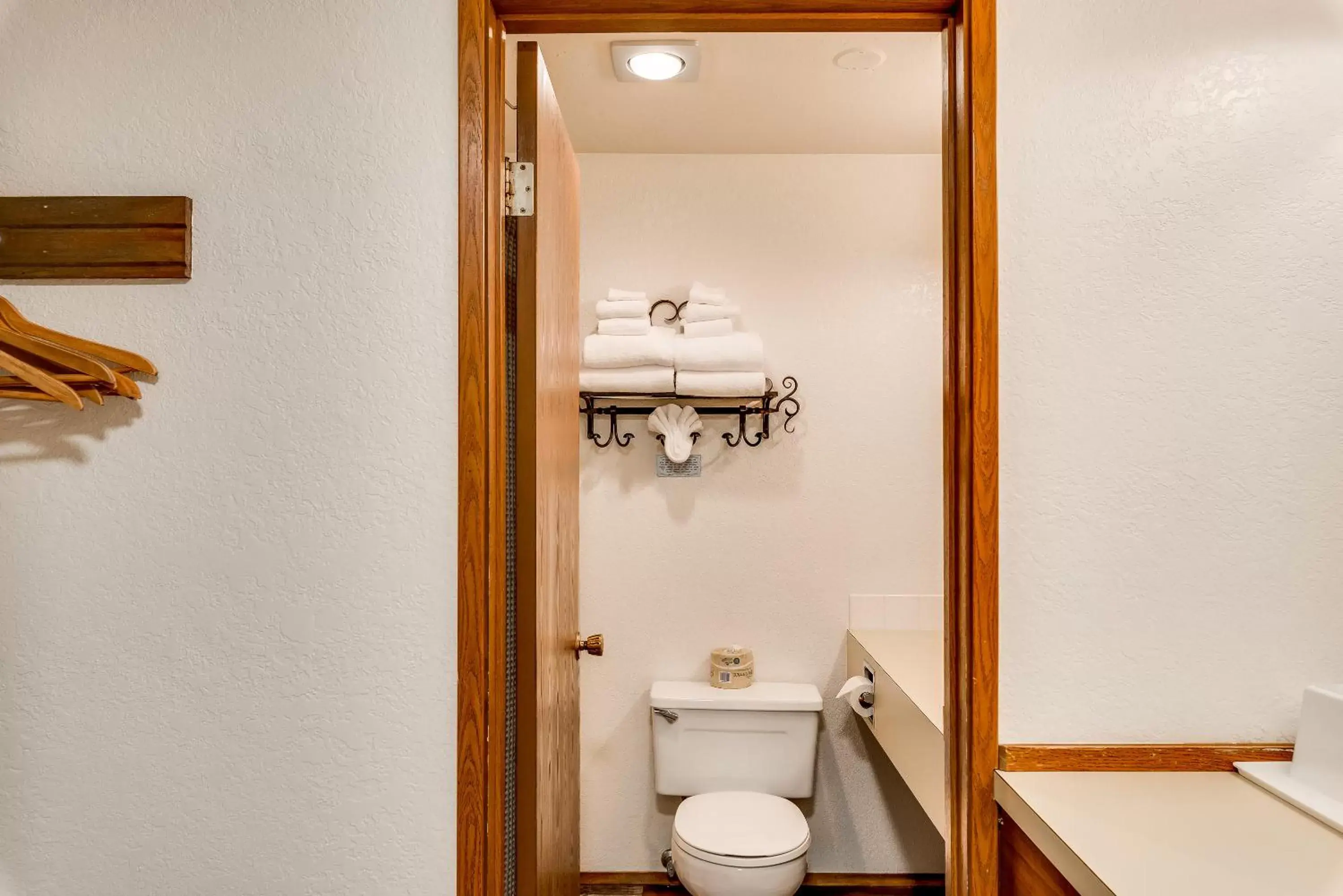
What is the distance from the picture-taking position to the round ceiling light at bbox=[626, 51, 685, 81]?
73.0 inches

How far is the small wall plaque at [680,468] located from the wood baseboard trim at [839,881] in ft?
4.23

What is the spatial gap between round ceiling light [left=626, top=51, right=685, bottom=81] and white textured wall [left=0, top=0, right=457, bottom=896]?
0.85 meters

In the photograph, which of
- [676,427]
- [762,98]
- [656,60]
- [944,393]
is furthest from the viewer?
[676,427]

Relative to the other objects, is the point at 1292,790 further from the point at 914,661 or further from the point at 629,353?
the point at 629,353

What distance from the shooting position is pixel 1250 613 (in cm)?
108

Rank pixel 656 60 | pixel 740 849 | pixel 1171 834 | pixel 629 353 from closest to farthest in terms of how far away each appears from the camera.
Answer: pixel 1171 834
pixel 656 60
pixel 740 849
pixel 629 353

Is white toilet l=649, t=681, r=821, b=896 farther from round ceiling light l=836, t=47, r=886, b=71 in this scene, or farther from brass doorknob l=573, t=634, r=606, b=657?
round ceiling light l=836, t=47, r=886, b=71

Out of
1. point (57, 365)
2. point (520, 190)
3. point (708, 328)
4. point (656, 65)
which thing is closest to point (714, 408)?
point (708, 328)

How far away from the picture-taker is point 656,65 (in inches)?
74.9

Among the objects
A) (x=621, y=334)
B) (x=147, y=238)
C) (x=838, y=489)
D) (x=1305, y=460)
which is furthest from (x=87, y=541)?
(x=838, y=489)

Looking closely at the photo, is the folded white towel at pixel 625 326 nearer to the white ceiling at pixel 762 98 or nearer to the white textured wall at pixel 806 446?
the white textured wall at pixel 806 446

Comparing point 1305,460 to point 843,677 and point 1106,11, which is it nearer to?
point 1106,11

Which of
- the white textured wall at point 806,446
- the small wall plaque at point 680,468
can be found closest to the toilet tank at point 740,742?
the white textured wall at point 806,446

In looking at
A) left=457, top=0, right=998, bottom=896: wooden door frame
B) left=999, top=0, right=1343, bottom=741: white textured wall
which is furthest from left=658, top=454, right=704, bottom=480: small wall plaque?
left=999, top=0, right=1343, bottom=741: white textured wall
